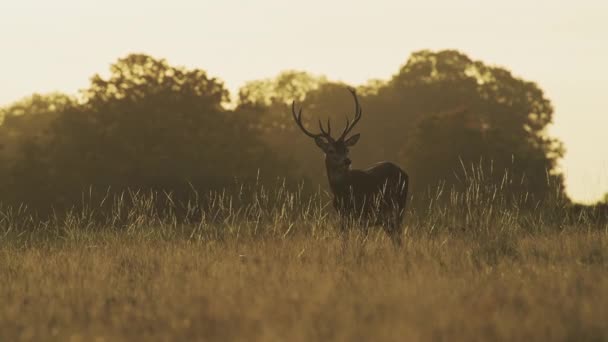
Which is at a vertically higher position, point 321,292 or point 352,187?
point 352,187

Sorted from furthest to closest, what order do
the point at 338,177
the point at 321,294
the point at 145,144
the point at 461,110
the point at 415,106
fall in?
the point at 415,106 < the point at 461,110 < the point at 145,144 < the point at 338,177 < the point at 321,294

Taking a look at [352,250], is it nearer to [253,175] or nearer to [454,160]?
[253,175]

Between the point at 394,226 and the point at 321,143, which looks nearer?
the point at 394,226

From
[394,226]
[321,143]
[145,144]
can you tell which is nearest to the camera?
[394,226]

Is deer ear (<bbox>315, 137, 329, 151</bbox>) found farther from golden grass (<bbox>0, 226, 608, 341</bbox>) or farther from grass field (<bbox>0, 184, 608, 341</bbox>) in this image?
golden grass (<bbox>0, 226, 608, 341</bbox>)

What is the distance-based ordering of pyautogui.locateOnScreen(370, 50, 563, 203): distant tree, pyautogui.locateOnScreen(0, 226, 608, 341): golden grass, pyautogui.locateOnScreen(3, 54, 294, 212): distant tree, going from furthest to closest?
pyautogui.locateOnScreen(370, 50, 563, 203): distant tree
pyautogui.locateOnScreen(3, 54, 294, 212): distant tree
pyautogui.locateOnScreen(0, 226, 608, 341): golden grass

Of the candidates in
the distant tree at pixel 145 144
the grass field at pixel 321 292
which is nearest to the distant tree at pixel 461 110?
the distant tree at pixel 145 144

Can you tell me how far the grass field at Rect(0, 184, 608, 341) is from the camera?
15.6 ft

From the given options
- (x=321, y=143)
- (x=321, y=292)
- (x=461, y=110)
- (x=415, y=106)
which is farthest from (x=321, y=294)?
(x=415, y=106)

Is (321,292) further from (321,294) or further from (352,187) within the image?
(352,187)

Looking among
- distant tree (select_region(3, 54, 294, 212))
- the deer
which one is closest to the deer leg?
the deer

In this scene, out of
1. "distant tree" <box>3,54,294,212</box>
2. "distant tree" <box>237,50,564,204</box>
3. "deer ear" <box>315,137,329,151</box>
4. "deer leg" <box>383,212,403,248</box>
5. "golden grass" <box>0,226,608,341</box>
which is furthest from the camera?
"distant tree" <box>237,50,564,204</box>

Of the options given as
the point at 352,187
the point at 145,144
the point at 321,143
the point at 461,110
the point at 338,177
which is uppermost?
the point at 461,110

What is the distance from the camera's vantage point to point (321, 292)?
18.6 feet
